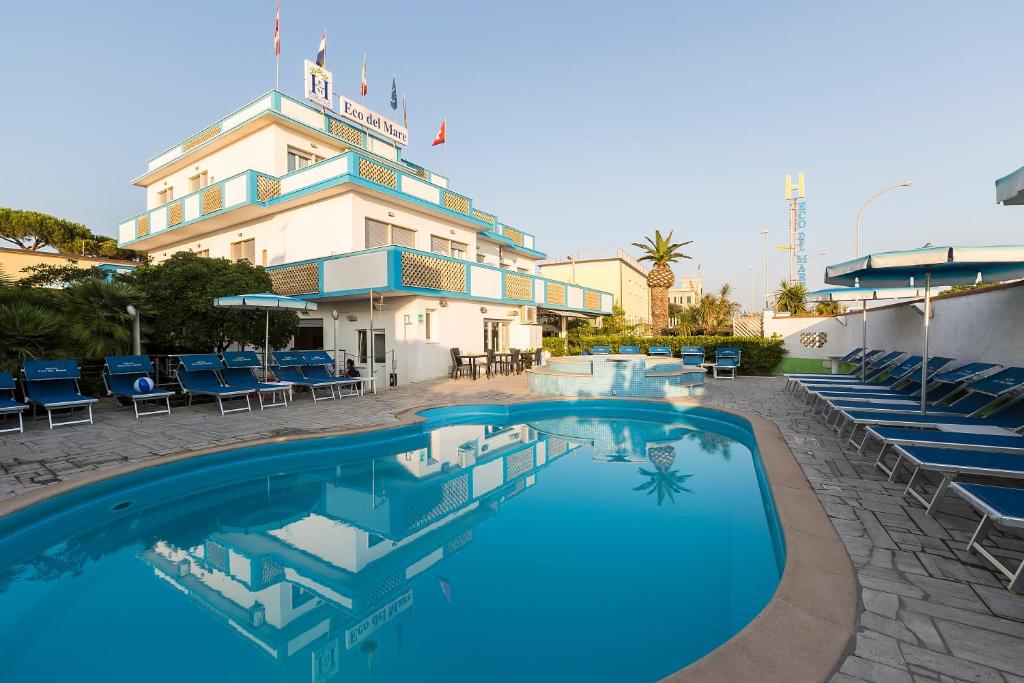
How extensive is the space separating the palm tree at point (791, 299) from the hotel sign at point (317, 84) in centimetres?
2854

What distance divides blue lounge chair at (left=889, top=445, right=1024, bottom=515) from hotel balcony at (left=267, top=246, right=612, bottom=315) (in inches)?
482

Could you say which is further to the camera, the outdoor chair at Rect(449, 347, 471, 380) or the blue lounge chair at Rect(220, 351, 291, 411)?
the outdoor chair at Rect(449, 347, 471, 380)

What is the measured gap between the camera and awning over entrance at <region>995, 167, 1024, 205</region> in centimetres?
336

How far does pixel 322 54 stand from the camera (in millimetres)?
20547

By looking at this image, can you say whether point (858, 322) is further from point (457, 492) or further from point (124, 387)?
point (124, 387)

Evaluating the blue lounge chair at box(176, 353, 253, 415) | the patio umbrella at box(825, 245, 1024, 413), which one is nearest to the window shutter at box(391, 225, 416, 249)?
the blue lounge chair at box(176, 353, 253, 415)

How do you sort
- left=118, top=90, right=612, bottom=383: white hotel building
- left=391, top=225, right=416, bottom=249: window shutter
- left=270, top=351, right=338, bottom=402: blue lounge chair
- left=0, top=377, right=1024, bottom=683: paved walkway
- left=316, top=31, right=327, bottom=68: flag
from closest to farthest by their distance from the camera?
left=0, top=377, right=1024, bottom=683: paved walkway → left=270, top=351, right=338, bottom=402: blue lounge chair → left=118, top=90, right=612, bottom=383: white hotel building → left=391, top=225, right=416, bottom=249: window shutter → left=316, top=31, right=327, bottom=68: flag

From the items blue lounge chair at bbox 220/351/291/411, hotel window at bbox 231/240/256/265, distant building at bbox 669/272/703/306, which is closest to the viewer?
blue lounge chair at bbox 220/351/291/411

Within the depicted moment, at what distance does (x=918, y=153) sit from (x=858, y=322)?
5182 mm

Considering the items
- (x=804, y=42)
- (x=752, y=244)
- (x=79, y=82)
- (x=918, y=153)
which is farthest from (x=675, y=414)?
(x=752, y=244)

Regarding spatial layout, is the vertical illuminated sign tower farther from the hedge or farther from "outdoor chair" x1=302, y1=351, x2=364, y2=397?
"outdoor chair" x1=302, y1=351, x2=364, y2=397

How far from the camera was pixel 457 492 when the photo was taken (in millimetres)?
5617

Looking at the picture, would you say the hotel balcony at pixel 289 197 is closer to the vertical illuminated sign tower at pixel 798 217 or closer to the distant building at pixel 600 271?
the distant building at pixel 600 271

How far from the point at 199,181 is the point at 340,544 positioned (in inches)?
917
